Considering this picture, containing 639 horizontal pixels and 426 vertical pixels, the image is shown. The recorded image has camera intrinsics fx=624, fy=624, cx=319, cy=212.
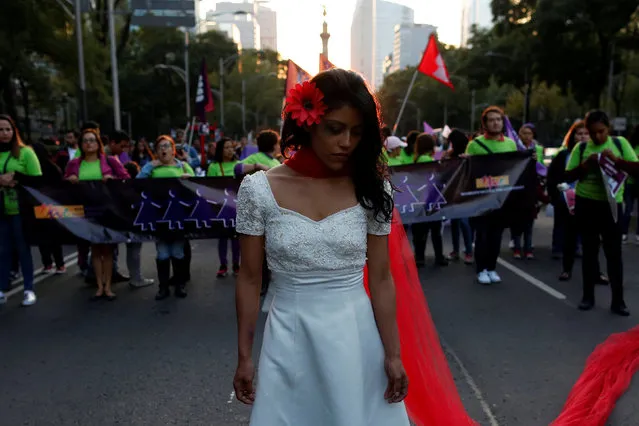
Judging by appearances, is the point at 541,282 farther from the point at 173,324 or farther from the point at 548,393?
the point at 173,324

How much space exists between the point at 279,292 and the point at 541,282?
19.2ft

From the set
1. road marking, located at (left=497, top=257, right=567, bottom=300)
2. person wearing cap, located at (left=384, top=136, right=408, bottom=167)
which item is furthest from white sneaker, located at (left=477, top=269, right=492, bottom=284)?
person wearing cap, located at (left=384, top=136, right=408, bottom=167)

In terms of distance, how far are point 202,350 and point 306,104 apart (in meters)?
3.48

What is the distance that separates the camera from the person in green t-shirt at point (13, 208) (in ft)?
21.5

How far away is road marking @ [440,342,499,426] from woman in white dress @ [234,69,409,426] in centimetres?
178

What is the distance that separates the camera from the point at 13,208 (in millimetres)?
6645

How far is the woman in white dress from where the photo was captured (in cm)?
212

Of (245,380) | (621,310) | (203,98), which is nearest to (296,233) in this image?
(245,380)

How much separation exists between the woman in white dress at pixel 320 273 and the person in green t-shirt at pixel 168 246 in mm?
4922

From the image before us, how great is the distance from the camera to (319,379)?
2.15m

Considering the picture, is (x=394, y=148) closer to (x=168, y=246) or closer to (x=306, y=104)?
(x=168, y=246)

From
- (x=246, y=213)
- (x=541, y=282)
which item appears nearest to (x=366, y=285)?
(x=246, y=213)

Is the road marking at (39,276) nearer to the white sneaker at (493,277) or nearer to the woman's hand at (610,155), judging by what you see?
the white sneaker at (493,277)

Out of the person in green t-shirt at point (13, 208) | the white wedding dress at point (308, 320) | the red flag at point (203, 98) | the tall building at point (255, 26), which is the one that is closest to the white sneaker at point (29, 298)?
the person in green t-shirt at point (13, 208)
